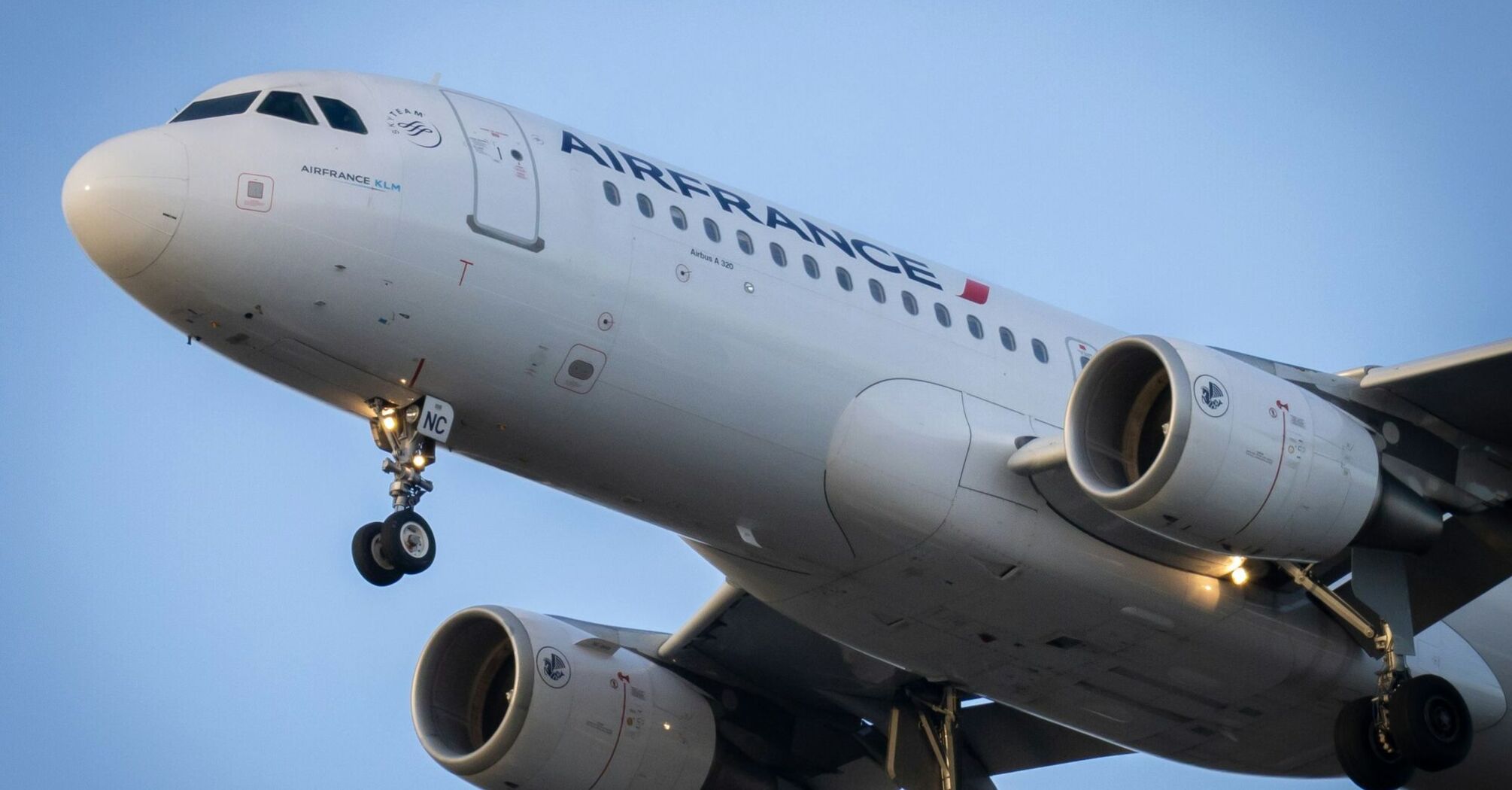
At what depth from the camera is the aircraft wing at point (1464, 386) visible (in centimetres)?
1616

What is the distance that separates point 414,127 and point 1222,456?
6523 millimetres

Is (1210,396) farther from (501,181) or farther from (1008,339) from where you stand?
(501,181)

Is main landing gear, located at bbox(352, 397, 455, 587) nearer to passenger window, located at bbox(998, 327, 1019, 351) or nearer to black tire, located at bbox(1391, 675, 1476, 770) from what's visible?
passenger window, located at bbox(998, 327, 1019, 351)

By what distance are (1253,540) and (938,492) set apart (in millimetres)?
2432

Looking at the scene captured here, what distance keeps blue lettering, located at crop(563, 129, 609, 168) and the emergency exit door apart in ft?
1.25

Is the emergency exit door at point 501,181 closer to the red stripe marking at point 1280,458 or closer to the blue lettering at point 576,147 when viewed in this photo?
the blue lettering at point 576,147

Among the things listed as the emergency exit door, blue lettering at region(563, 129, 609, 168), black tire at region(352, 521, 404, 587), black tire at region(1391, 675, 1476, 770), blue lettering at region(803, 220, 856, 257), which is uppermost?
blue lettering at region(803, 220, 856, 257)

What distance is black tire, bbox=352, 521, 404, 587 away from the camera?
15.0 meters

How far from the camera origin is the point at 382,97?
15.8 meters

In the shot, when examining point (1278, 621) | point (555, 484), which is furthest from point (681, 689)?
point (1278, 621)

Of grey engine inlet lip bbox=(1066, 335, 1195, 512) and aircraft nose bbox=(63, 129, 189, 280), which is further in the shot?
grey engine inlet lip bbox=(1066, 335, 1195, 512)

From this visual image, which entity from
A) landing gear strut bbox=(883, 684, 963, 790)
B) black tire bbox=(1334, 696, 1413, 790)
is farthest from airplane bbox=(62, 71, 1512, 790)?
landing gear strut bbox=(883, 684, 963, 790)

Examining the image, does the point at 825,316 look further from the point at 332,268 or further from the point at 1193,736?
the point at 1193,736

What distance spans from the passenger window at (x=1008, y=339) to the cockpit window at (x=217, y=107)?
650cm
